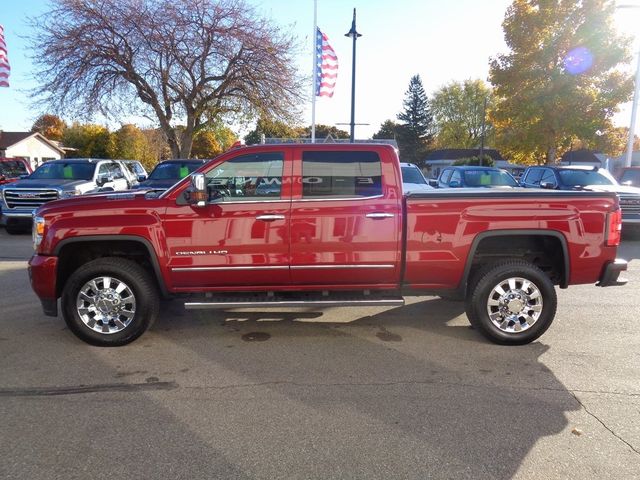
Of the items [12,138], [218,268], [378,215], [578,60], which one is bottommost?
[218,268]

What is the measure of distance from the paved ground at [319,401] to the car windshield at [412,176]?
717 centimetres

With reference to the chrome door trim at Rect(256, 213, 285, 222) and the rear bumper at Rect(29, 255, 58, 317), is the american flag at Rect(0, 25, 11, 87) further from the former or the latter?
the chrome door trim at Rect(256, 213, 285, 222)

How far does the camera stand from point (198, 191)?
4.55 meters

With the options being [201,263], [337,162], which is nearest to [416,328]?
[337,162]

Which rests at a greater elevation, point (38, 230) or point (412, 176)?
point (412, 176)

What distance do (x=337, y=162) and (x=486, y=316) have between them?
212 cm

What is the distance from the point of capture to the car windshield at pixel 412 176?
12.4m

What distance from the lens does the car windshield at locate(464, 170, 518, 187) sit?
13.2 m

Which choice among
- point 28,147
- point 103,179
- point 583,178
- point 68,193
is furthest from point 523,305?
point 28,147

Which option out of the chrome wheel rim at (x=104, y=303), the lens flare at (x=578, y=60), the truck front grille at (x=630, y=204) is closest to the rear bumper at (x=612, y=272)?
the chrome wheel rim at (x=104, y=303)

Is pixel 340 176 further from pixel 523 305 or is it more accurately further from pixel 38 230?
pixel 38 230

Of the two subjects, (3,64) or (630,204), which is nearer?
(630,204)

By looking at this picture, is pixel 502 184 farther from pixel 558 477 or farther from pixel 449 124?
pixel 449 124

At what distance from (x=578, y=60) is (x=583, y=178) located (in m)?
12.5
